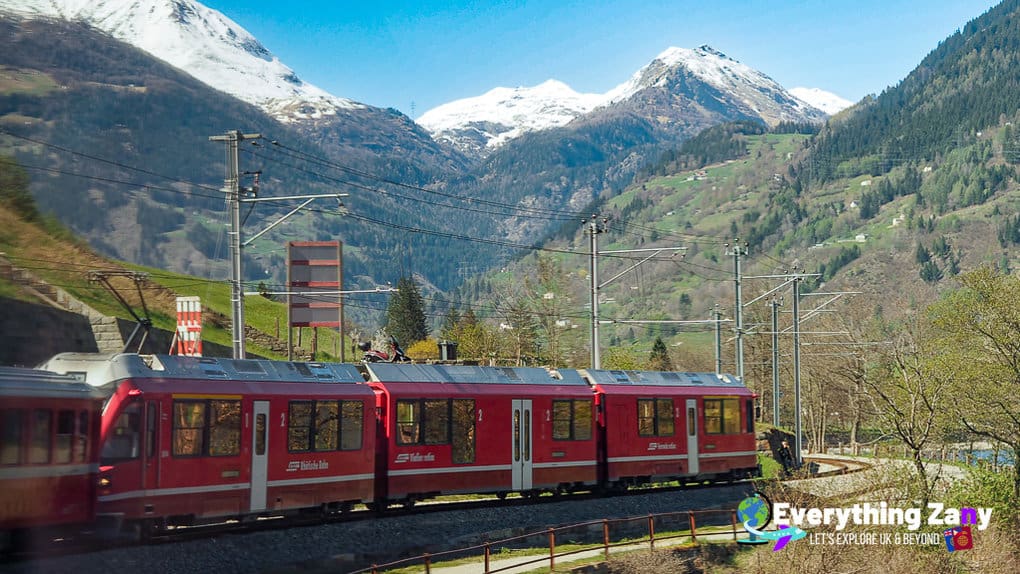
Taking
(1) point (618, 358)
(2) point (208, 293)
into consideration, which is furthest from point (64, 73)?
(1) point (618, 358)

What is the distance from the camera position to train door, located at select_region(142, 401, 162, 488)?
65.7 ft

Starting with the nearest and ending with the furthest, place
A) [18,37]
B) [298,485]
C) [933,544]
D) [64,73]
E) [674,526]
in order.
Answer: [18,37] → [64,73] → [298,485] → [933,544] → [674,526]

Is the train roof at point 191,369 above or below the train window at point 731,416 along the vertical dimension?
above

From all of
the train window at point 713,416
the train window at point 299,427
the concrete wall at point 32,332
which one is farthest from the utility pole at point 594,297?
the concrete wall at point 32,332

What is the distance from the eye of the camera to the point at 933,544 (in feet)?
99.2

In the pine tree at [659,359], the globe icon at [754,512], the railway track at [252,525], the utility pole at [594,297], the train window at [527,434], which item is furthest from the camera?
the pine tree at [659,359]

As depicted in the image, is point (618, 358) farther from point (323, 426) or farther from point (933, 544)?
point (323, 426)

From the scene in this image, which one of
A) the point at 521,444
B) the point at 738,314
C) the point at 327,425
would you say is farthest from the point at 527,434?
the point at 738,314

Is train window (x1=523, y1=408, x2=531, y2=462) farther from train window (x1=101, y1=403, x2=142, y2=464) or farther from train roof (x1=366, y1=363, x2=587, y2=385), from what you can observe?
train window (x1=101, y1=403, x2=142, y2=464)

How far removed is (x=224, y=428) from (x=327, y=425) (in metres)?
3.13

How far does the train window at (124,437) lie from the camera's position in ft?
63.1

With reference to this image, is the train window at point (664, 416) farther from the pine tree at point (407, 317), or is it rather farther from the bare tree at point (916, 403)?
the pine tree at point (407, 317)

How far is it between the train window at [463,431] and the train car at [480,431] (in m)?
0.03

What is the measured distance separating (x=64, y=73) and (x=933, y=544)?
92.2 feet
